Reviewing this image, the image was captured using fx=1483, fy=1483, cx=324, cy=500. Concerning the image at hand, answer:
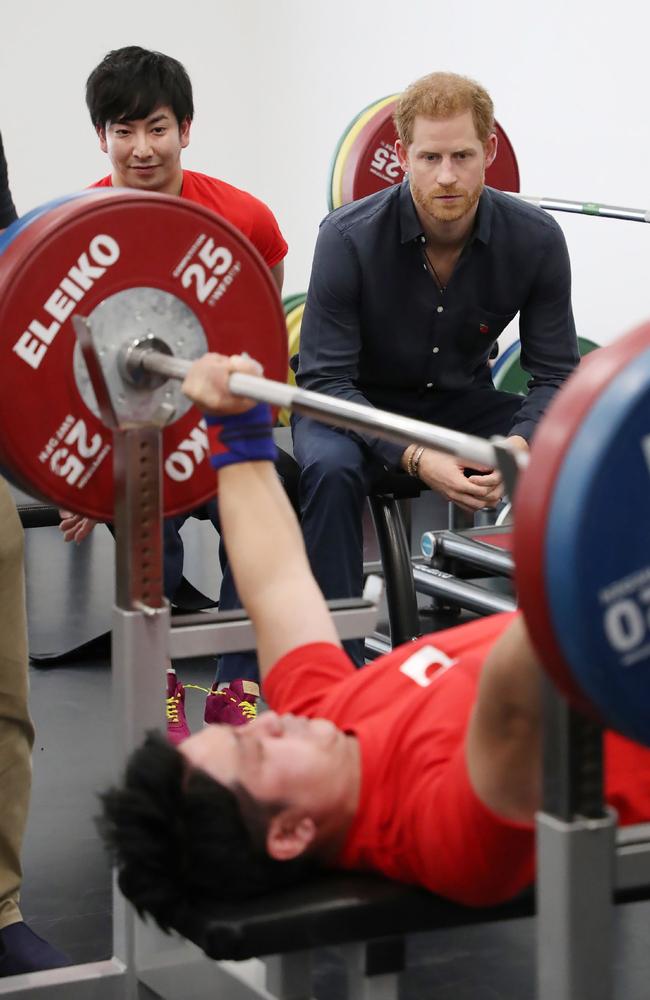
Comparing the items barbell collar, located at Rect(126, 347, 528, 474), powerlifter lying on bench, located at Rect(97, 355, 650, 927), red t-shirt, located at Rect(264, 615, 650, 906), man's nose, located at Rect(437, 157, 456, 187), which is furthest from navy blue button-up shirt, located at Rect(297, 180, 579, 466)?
powerlifter lying on bench, located at Rect(97, 355, 650, 927)

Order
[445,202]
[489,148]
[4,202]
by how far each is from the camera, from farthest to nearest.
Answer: [489,148] → [445,202] → [4,202]

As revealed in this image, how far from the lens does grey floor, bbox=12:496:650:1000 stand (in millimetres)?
2160

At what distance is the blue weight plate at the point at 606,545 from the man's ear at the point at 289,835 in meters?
0.49

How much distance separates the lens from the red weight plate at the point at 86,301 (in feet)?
6.35

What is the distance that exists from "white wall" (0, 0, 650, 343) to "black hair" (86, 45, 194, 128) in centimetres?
251

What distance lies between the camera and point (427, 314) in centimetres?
320

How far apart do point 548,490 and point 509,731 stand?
305 millimetres

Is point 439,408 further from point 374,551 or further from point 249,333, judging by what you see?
point 374,551

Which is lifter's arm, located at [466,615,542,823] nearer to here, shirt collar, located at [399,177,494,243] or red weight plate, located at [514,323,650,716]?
red weight plate, located at [514,323,650,716]

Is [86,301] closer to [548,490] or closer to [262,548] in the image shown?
[262,548]

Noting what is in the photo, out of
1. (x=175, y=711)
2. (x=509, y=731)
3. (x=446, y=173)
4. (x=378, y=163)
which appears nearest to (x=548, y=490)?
(x=509, y=731)

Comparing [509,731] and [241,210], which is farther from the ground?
[241,210]

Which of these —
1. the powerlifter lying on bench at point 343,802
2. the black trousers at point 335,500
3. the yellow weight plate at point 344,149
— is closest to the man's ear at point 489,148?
A: the black trousers at point 335,500

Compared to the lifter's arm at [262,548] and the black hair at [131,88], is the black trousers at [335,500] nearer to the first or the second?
the black hair at [131,88]
